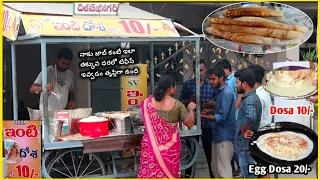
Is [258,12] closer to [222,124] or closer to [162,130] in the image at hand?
[222,124]

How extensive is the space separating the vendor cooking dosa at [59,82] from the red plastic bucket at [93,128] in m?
0.79

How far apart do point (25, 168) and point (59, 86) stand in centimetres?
122

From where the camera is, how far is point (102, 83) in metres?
7.43

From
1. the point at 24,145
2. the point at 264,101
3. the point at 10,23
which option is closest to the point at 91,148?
the point at 24,145

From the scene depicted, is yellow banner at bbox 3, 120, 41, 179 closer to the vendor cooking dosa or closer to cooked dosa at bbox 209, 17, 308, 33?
the vendor cooking dosa

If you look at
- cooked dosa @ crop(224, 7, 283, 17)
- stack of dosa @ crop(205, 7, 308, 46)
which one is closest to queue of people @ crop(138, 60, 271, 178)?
stack of dosa @ crop(205, 7, 308, 46)

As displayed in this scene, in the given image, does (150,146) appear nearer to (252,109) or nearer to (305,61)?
(252,109)

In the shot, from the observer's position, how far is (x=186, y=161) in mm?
5234

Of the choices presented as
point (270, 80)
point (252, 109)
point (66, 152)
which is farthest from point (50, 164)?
point (270, 80)

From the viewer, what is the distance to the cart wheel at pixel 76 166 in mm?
4867

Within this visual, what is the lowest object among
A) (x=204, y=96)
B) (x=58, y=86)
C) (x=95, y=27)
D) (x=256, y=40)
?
(x=204, y=96)

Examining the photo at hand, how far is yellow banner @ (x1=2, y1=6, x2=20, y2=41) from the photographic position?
14.9 ft

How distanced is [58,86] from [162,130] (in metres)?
1.74

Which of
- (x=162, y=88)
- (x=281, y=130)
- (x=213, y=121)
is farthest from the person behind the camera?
(x=213, y=121)
